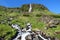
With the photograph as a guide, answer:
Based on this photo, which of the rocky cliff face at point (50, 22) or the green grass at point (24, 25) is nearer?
the green grass at point (24, 25)

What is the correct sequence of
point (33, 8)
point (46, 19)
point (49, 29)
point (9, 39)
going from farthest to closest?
1. point (33, 8)
2. point (46, 19)
3. point (49, 29)
4. point (9, 39)

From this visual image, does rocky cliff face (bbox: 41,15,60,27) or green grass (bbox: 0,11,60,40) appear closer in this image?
green grass (bbox: 0,11,60,40)

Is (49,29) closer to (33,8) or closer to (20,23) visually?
(20,23)

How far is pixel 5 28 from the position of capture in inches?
1344

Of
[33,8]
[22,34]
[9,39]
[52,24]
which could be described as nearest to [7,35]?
[9,39]

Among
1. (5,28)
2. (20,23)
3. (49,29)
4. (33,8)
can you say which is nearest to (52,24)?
(49,29)

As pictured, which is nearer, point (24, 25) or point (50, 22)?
point (24, 25)

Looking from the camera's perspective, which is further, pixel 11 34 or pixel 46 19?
pixel 46 19

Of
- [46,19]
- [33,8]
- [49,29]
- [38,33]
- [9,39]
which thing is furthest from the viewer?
[33,8]

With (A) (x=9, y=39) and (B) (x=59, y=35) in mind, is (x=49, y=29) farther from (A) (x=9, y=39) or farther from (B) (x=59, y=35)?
(A) (x=9, y=39)

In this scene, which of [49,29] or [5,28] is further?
[49,29]

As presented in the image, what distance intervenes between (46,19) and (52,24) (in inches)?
131

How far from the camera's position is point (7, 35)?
32375mm

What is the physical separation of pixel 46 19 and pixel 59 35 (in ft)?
24.2
